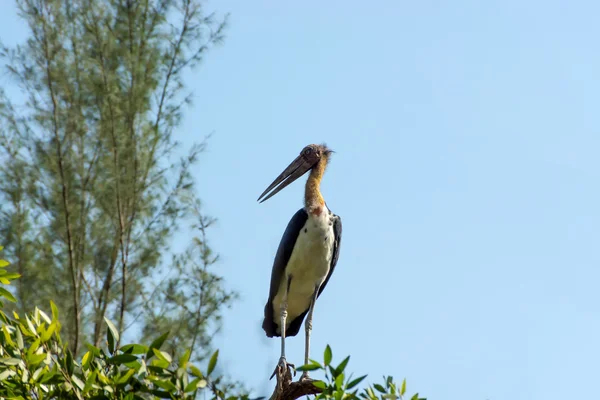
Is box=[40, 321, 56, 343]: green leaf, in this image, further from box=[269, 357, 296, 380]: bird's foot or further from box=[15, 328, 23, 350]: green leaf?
box=[269, 357, 296, 380]: bird's foot

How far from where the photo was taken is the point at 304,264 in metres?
6.74

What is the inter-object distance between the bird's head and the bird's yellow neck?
0.12ft

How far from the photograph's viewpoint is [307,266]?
6.75 m

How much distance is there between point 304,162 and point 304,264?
1.00 m

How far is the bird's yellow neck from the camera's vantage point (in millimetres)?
6832

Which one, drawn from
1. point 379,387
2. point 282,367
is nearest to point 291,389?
point 282,367

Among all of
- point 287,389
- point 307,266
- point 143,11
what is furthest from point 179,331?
point 287,389

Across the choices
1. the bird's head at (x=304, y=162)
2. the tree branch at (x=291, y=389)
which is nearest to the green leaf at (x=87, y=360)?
the tree branch at (x=291, y=389)

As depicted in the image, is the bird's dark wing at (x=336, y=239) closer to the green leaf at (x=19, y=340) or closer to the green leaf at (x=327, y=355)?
the green leaf at (x=327, y=355)

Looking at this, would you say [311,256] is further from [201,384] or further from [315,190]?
[201,384]

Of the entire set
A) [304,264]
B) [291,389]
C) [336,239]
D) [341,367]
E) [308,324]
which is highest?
[336,239]

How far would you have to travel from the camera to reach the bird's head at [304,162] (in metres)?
7.42

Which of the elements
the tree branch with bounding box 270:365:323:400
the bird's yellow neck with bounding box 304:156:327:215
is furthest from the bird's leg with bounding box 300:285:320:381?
the tree branch with bounding box 270:365:323:400

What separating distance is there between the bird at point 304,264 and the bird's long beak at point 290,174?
117mm
